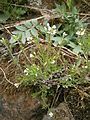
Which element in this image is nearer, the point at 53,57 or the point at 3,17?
the point at 53,57

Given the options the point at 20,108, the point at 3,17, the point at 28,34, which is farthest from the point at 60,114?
the point at 3,17

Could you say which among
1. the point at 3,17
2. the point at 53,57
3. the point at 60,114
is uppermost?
the point at 3,17

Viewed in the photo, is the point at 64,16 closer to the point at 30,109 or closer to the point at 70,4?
the point at 70,4

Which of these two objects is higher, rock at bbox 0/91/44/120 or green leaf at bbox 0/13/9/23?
green leaf at bbox 0/13/9/23

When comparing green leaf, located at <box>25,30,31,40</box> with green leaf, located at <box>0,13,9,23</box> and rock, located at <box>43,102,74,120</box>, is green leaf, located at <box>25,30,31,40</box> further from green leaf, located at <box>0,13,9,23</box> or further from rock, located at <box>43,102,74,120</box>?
rock, located at <box>43,102,74,120</box>

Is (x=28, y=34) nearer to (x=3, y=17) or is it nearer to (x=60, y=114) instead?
(x=3, y=17)

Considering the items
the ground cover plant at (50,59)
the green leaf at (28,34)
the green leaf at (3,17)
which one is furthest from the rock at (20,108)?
the green leaf at (3,17)

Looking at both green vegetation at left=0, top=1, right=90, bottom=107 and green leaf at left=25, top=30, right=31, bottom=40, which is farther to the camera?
green leaf at left=25, top=30, right=31, bottom=40

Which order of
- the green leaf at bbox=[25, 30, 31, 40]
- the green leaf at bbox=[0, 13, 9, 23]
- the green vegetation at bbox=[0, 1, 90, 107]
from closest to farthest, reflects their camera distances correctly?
the green vegetation at bbox=[0, 1, 90, 107]
the green leaf at bbox=[25, 30, 31, 40]
the green leaf at bbox=[0, 13, 9, 23]

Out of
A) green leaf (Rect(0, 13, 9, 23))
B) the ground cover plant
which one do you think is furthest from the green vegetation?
green leaf (Rect(0, 13, 9, 23))

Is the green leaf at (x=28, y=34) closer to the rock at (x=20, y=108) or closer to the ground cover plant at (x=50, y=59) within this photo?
the ground cover plant at (x=50, y=59)

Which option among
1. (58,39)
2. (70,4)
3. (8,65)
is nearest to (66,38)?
(58,39)
